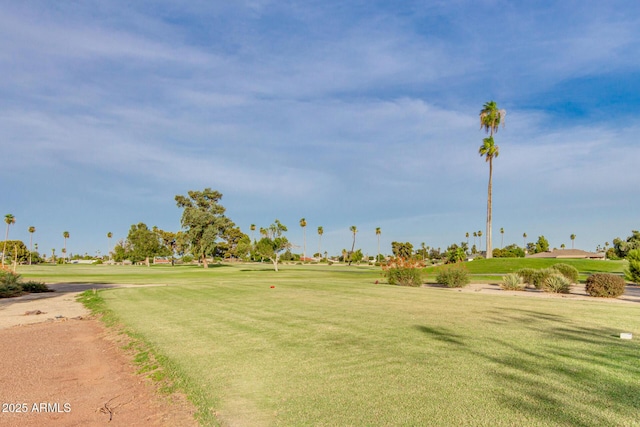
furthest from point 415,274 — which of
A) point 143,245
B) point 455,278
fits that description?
point 143,245

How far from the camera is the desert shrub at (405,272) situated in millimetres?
26906

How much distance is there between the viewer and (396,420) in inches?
181

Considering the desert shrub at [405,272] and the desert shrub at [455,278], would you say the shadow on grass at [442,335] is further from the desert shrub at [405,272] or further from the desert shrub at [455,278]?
the desert shrub at [455,278]

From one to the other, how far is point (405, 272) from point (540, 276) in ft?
26.4

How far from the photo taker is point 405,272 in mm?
27234

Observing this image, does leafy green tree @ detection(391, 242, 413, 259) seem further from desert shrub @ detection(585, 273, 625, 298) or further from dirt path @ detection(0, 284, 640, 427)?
dirt path @ detection(0, 284, 640, 427)

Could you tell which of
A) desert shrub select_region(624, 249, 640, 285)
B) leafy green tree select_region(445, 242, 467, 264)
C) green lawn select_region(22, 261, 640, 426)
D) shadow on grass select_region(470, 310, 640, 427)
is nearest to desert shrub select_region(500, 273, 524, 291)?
desert shrub select_region(624, 249, 640, 285)

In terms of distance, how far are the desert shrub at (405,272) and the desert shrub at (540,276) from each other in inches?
268

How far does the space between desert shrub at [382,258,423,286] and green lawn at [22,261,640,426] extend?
551 inches

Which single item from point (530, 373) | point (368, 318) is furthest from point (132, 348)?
point (530, 373)

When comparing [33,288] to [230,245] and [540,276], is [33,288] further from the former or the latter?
[230,245]

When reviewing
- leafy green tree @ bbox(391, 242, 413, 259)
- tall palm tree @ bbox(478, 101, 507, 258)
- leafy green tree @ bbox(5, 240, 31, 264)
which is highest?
tall palm tree @ bbox(478, 101, 507, 258)

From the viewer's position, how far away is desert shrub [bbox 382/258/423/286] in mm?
26906

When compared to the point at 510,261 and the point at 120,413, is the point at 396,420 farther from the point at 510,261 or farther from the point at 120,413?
the point at 510,261
